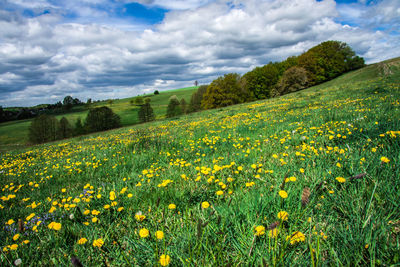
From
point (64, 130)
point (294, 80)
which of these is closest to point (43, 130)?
point (64, 130)

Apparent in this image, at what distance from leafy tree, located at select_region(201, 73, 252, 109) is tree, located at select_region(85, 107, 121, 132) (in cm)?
3205

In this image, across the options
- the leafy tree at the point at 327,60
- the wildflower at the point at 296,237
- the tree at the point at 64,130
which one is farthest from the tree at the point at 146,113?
the wildflower at the point at 296,237

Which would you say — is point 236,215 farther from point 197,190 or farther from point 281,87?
point 281,87

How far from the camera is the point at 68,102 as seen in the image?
109m

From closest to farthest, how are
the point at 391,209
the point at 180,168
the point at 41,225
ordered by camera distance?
the point at 391,209
the point at 41,225
the point at 180,168

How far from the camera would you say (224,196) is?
2.49 m

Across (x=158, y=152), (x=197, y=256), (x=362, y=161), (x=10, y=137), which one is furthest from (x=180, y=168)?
(x=10, y=137)

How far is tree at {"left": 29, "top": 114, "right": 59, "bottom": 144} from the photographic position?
5578cm

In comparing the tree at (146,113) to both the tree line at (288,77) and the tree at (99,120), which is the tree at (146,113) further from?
the tree line at (288,77)

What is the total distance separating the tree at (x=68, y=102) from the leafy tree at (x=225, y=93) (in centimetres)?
8641

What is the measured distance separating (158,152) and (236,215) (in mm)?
4193

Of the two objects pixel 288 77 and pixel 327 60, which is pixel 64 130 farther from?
pixel 327 60

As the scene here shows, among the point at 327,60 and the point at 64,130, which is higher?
the point at 327,60

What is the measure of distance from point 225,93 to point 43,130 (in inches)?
2268
